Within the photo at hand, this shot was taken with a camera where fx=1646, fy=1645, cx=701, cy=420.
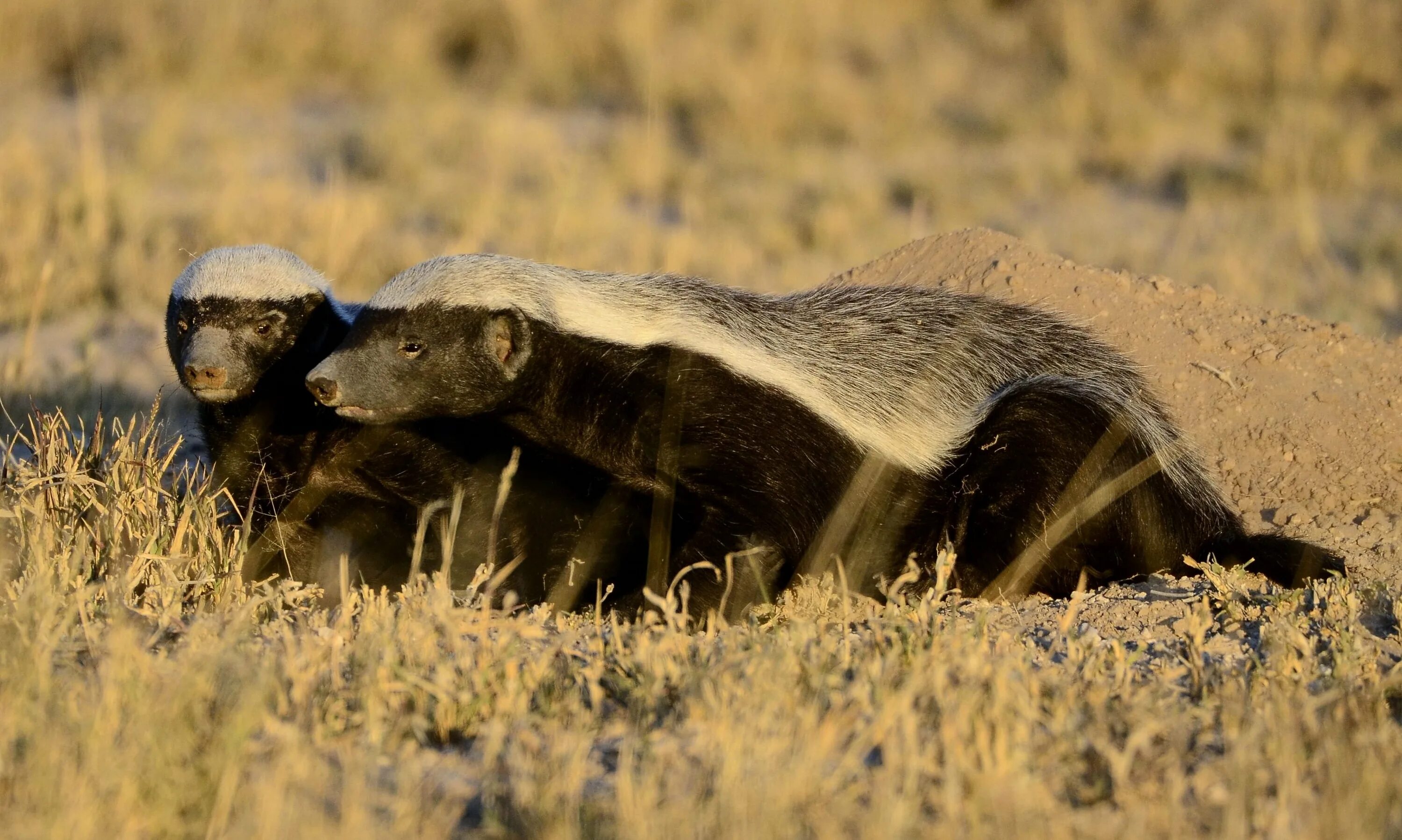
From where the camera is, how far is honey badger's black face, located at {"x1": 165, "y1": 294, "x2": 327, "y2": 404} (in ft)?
17.2

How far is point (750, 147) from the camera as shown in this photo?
13836 mm

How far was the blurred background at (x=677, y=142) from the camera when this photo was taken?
9.93 m

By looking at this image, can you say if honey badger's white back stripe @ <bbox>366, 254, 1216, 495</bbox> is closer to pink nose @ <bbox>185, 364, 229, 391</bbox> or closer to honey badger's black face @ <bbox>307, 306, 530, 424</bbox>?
honey badger's black face @ <bbox>307, 306, 530, 424</bbox>

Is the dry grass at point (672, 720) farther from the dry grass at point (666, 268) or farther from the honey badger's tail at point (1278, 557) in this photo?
the honey badger's tail at point (1278, 557)

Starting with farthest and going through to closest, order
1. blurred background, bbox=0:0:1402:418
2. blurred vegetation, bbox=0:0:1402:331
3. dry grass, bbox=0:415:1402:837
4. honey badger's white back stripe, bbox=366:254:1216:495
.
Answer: blurred vegetation, bbox=0:0:1402:331
blurred background, bbox=0:0:1402:418
honey badger's white back stripe, bbox=366:254:1216:495
dry grass, bbox=0:415:1402:837

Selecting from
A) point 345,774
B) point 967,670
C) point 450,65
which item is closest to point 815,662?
point 967,670

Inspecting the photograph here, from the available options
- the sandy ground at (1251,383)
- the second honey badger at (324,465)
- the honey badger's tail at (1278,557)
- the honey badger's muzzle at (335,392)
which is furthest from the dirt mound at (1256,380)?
the honey badger's muzzle at (335,392)

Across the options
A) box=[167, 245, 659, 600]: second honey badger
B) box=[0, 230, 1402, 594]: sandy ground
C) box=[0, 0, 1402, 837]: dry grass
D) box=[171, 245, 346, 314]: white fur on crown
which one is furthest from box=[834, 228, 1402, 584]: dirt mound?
box=[171, 245, 346, 314]: white fur on crown

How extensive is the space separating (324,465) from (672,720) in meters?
2.31

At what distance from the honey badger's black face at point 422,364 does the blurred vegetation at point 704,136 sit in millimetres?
4405

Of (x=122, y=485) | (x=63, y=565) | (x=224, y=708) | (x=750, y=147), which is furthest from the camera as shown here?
(x=750, y=147)

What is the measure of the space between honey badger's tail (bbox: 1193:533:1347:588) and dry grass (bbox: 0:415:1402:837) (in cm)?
48

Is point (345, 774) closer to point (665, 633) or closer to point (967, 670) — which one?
point (665, 633)

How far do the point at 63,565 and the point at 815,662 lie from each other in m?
2.18
